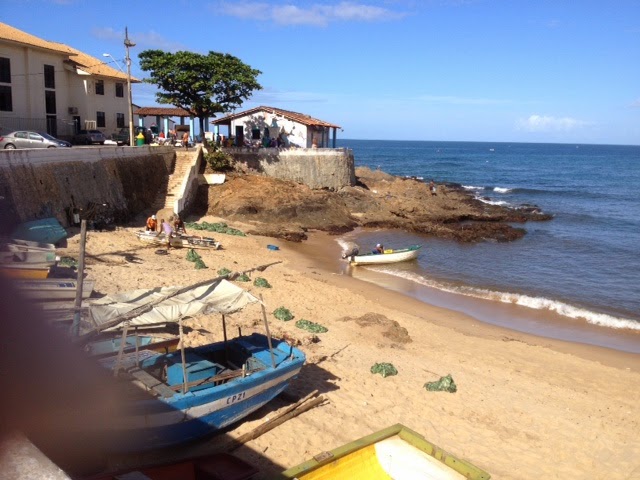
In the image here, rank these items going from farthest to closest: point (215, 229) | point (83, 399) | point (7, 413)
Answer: point (215, 229) → point (83, 399) → point (7, 413)

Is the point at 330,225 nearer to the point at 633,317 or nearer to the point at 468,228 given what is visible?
the point at 468,228

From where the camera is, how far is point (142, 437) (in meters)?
9.13

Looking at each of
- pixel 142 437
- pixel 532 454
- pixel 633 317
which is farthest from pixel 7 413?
pixel 633 317

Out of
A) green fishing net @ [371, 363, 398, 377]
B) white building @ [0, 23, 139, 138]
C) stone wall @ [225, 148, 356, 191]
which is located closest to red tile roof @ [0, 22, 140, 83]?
white building @ [0, 23, 139, 138]

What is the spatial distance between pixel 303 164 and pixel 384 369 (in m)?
26.5

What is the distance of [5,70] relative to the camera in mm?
31312

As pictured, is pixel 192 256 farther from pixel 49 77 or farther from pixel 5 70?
pixel 49 77

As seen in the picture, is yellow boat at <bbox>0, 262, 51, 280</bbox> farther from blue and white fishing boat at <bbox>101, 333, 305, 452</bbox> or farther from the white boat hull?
blue and white fishing boat at <bbox>101, 333, 305, 452</bbox>

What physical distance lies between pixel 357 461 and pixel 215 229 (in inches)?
833

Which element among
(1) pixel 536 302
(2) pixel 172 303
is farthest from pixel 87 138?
(2) pixel 172 303

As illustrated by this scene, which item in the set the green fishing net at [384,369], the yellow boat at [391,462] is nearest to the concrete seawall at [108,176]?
the green fishing net at [384,369]

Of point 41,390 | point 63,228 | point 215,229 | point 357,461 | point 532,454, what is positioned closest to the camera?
point 41,390

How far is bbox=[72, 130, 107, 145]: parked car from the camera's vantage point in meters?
34.8

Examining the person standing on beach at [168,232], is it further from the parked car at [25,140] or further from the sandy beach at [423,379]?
the parked car at [25,140]
